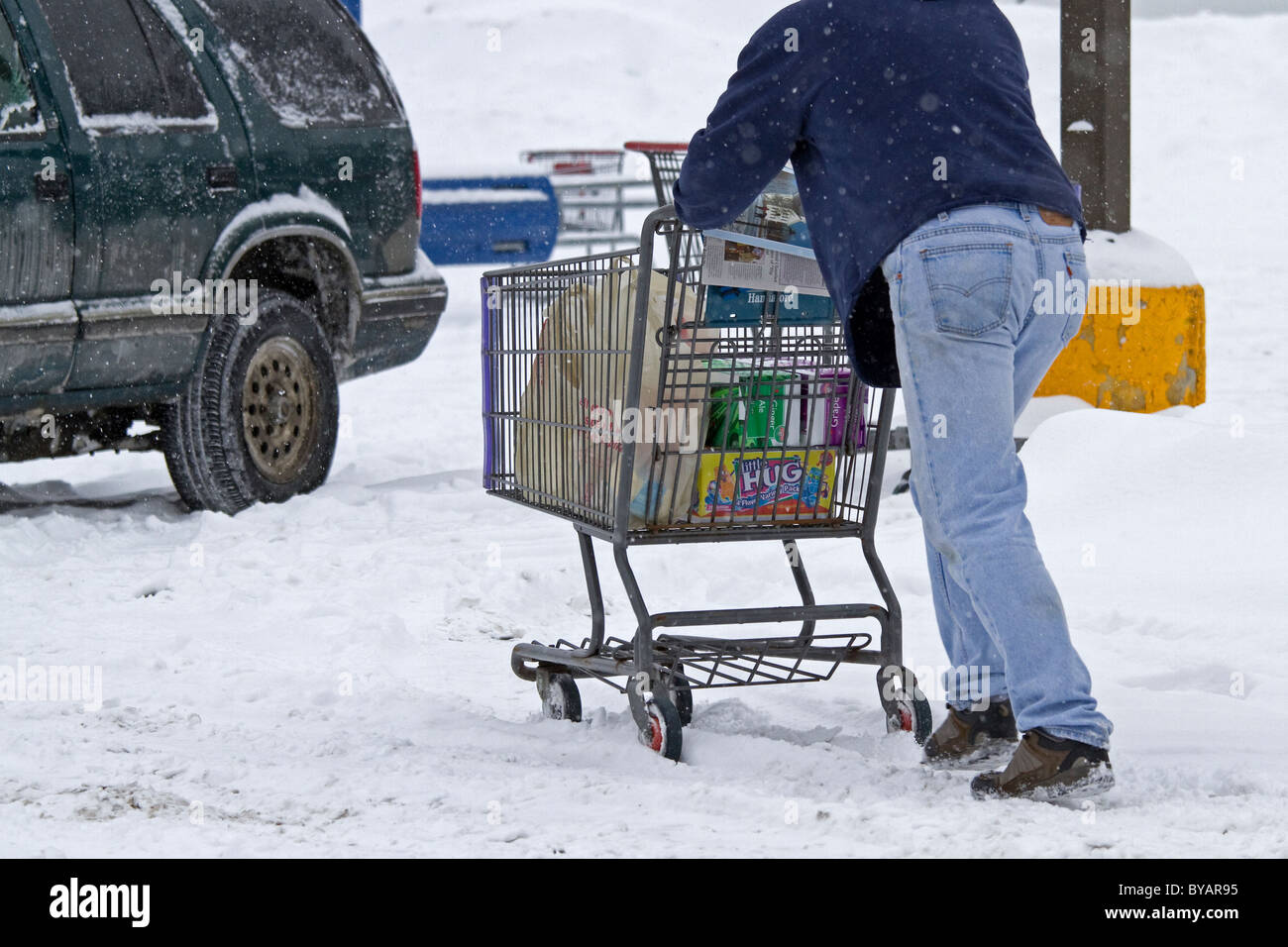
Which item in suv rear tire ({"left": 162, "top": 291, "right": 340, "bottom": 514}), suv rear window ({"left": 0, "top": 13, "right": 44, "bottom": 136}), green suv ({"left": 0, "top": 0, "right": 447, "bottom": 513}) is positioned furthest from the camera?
suv rear tire ({"left": 162, "top": 291, "right": 340, "bottom": 514})

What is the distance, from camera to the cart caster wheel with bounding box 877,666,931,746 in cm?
379

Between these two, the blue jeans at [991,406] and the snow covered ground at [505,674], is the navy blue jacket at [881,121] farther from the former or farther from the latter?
the snow covered ground at [505,674]

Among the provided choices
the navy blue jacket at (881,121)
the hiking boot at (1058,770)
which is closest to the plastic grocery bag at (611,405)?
the navy blue jacket at (881,121)

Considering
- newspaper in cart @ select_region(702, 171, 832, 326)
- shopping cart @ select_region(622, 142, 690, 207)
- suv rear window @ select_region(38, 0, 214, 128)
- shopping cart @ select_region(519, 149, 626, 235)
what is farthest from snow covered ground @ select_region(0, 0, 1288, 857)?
shopping cart @ select_region(519, 149, 626, 235)

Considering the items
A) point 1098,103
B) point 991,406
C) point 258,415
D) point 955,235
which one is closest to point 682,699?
point 991,406

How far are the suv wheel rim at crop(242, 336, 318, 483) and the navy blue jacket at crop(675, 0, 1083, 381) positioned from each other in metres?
3.91

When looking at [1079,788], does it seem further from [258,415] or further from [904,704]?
[258,415]

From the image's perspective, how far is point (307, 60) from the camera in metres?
7.26

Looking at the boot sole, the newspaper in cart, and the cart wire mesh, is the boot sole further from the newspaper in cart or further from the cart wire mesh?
the newspaper in cart

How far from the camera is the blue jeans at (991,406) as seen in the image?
3.10 meters

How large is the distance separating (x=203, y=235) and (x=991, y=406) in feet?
14.0

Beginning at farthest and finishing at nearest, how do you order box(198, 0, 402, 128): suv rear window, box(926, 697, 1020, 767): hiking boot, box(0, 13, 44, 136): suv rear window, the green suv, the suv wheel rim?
1. box(198, 0, 402, 128): suv rear window
2. the suv wheel rim
3. the green suv
4. box(0, 13, 44, 136): suv rear window
5. box(926, 697, 1020, 767): hiking boot

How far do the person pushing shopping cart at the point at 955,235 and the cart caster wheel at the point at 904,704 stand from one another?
0.55m
